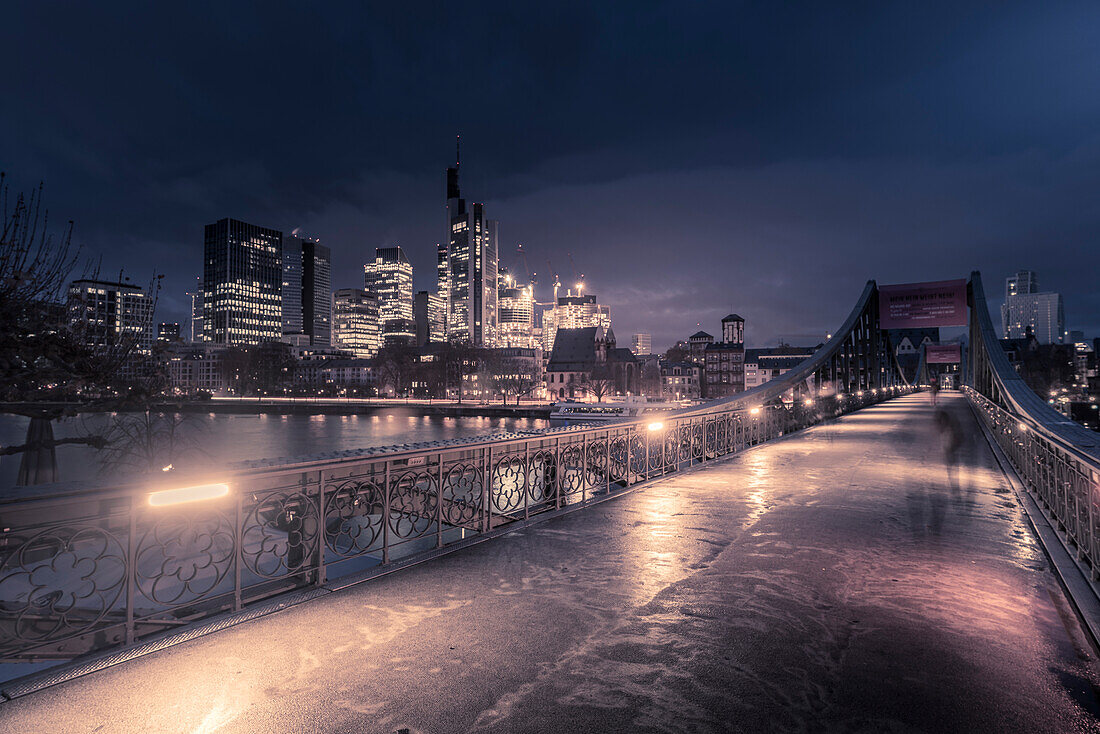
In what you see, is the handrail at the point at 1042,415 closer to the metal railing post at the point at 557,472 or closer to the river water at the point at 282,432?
the metal railing post at the point at 557,472

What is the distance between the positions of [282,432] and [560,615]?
6988 cm

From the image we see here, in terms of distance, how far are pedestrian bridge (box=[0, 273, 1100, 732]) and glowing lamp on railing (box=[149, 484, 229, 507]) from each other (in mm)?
20

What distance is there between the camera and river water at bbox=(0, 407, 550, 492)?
1612 inches

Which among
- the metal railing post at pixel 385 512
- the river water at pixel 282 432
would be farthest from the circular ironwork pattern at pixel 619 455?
the river water at pixel 282 432

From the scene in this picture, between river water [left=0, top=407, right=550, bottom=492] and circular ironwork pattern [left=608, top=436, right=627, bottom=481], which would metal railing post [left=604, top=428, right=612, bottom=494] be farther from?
river water [left=0, top=407, right=550, bottom=492]


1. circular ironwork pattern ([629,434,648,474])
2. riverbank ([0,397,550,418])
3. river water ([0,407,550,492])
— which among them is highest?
circular ironwork pattern ([629,434,648,474])

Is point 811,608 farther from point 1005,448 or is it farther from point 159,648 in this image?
point 1005,448

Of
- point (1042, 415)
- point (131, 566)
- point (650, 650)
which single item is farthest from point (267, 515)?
point (1042, 415)

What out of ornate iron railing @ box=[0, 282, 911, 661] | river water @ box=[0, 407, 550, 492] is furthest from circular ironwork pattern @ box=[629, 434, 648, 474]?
river water @ box=[0, 407, 550, 492]

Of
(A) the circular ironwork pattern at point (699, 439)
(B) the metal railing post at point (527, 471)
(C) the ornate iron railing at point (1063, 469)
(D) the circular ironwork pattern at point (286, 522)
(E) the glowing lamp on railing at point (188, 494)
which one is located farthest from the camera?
(A) the circular ironwork pattern at point (699, 439)

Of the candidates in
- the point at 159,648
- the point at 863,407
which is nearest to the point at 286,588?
the point at 159,648

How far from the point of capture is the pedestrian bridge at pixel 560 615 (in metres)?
2.96

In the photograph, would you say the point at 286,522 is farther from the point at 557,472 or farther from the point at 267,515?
the point at 557,472

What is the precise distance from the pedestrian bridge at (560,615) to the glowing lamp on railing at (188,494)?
0.06 ft
